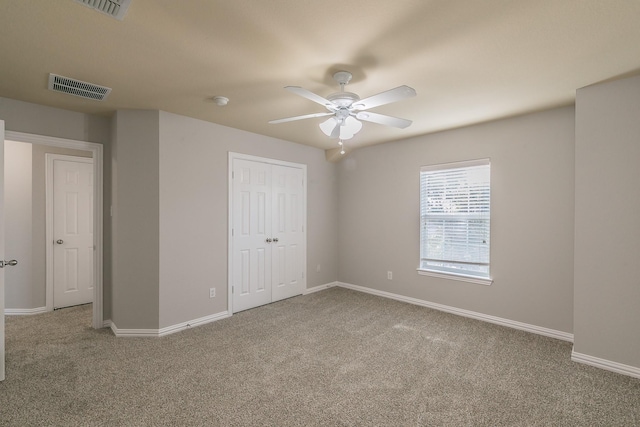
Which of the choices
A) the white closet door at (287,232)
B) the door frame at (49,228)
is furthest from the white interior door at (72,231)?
the white closet door at (287,232)

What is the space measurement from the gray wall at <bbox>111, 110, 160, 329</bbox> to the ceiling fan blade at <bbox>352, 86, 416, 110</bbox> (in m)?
2.33

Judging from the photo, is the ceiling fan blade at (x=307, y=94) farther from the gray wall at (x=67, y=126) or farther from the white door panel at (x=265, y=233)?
the gray wall at (x=67, y=126)

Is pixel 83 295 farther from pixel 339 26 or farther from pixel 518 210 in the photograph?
pixel 518 210

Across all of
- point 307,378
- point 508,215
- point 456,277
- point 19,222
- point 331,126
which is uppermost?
point 331,126

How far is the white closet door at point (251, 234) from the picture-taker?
13.5 ft

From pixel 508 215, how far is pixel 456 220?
2.01 feet

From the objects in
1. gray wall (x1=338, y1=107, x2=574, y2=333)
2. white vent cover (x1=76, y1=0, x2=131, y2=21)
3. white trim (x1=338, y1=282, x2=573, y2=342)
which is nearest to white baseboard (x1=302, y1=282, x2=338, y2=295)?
white trim (x1=338, y1=282, x2=573, y2=342)

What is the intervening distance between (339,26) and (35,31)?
1.84 m

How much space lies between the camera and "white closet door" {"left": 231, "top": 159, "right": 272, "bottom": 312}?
162 inches

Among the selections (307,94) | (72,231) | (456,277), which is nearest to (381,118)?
(307,94)

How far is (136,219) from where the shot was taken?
336cm

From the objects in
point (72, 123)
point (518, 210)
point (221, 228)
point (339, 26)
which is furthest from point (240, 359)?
point (518, 210)

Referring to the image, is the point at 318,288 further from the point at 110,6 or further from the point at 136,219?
the point at 110,6

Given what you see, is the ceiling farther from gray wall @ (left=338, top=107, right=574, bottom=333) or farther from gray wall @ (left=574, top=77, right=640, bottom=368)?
gray wall @ (left=338, top=107, right=574, bottom=333)
